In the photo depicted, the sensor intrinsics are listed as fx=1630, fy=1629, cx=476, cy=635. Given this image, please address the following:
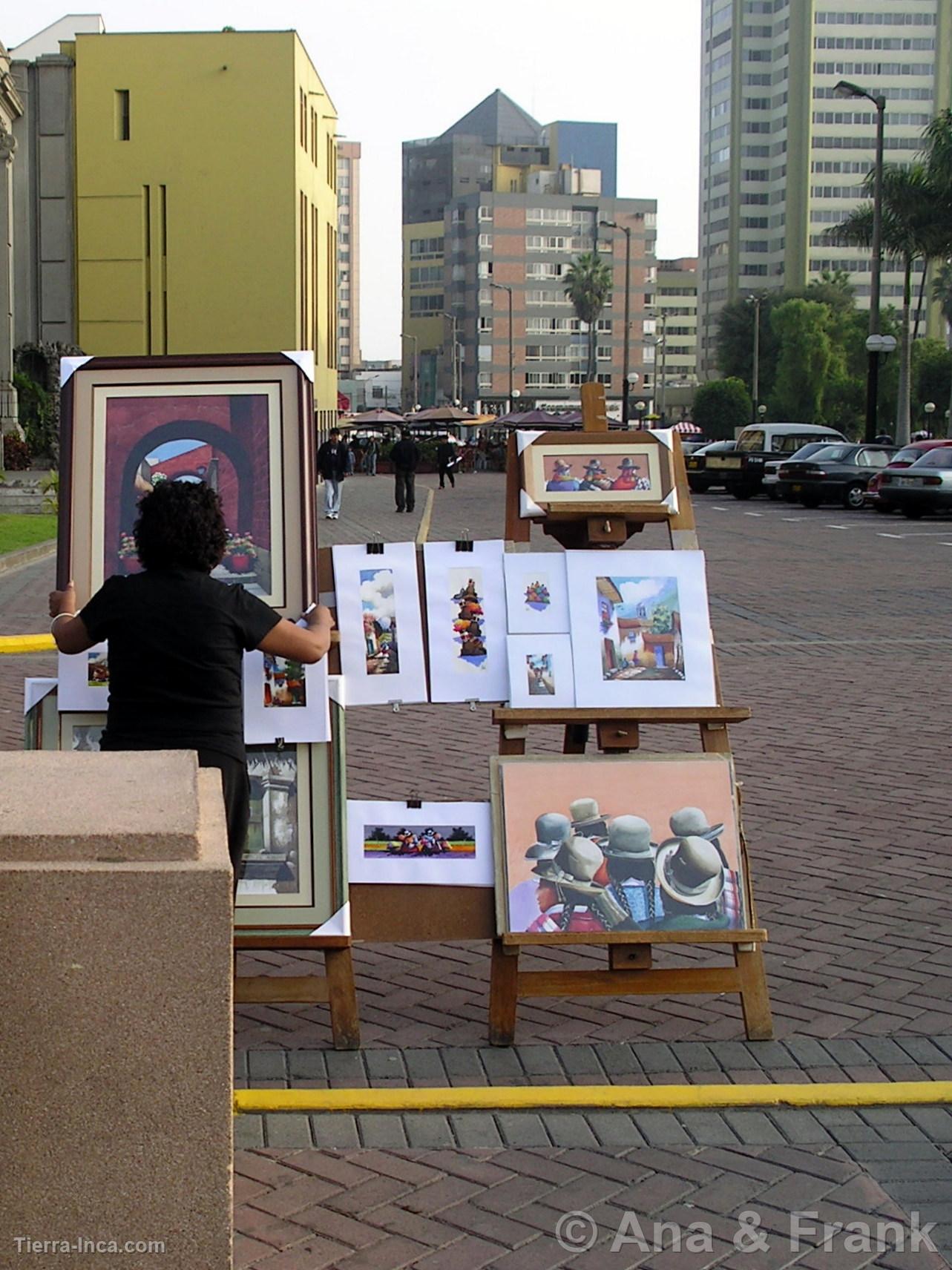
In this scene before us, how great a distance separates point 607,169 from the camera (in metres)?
198

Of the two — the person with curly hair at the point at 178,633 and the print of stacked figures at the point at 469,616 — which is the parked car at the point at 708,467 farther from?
the person with curly hair at the point at 178,633

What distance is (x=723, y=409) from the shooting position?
9512 cm

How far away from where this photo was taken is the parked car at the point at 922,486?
32281mm

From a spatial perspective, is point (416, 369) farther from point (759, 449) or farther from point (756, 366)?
point (759, 449)

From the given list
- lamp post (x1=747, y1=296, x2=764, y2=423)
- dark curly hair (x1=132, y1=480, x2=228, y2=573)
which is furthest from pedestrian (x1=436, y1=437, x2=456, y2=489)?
lamp post (x1=747, y1=296, x2=764, y2=423)

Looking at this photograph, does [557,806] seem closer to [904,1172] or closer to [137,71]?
[904,1172]

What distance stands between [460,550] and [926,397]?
295 ft

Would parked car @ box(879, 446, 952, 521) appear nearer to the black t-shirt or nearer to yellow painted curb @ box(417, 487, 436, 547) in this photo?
yellow painted curb @ box(417, 487, 436, 547)

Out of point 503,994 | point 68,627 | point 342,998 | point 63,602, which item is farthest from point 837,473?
point 68,627

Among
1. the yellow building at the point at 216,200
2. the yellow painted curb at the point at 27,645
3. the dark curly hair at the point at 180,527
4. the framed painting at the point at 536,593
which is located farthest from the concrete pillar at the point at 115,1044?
the yellow building at the point at 216,200

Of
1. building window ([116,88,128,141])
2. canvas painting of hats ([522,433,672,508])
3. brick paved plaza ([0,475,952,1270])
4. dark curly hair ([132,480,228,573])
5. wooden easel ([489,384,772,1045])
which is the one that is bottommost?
brick paved plaza ([0,475,952,1270])

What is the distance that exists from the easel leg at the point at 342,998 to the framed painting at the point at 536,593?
116cm

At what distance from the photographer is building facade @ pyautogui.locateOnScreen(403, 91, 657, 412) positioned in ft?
536

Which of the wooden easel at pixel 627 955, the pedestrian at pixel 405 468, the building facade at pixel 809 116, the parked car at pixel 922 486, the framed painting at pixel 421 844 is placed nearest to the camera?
the wooden easel at pixel 627 955
